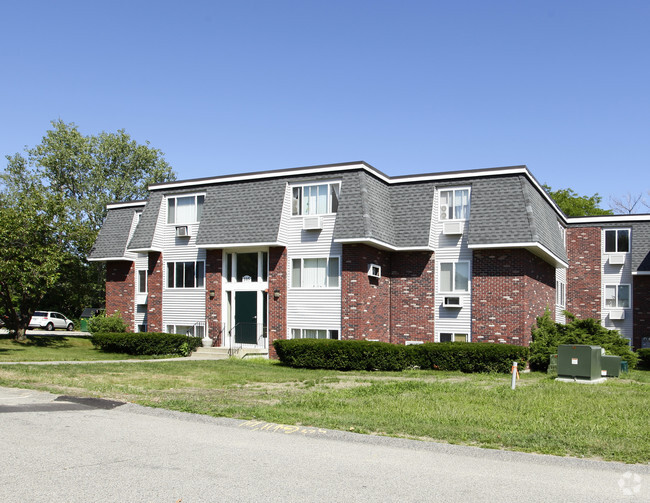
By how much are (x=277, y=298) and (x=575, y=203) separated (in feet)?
110

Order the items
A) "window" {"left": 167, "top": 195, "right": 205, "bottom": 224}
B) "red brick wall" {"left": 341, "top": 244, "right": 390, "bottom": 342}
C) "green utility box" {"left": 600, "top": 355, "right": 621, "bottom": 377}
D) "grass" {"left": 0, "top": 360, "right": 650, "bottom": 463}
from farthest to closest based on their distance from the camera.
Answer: "window" {"left": 167, "top": 195, "right": 205, "bottom": 224}
"red brick wall" {"left": 341, "top": 244, "right": 390, "bottom": 342}
"green utility box" {"left": 600, "top": 355, "right": 621, "bottom": 377}
"grass" {"left": 0, "top": 360, "right": 650, "bottom": 463}

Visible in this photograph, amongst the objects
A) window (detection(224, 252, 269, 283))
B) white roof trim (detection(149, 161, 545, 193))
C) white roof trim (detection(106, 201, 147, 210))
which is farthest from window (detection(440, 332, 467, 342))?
white roof trim (detection(106, 201, 147, 210))

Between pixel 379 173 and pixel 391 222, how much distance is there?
6.66ft

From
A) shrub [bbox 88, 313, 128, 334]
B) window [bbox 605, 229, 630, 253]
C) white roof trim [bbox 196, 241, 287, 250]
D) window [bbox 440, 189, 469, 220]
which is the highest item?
window [bbox 440, 189, 469, 220]

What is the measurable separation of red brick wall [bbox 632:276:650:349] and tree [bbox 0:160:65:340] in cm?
2654

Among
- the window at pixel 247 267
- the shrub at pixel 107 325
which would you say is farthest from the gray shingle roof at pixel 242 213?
the shrub at pixel 107 325

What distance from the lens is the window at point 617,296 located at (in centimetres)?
3197

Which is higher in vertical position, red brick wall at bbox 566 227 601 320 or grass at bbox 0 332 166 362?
red brick wall at bbox 566 227 601 320

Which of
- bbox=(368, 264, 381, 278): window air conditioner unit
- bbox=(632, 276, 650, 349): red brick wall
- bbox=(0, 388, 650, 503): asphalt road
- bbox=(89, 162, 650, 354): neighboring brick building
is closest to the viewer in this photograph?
bbox=(0, 388, 650, 503): asphalt road

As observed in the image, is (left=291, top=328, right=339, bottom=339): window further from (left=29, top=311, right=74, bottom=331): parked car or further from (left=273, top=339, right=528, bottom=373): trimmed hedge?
(left=29, top=311, right=74, bottom=331): parked car

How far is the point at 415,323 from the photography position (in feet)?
84.1

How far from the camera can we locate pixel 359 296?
24.4m

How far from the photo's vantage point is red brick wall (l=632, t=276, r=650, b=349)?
31.2 metres

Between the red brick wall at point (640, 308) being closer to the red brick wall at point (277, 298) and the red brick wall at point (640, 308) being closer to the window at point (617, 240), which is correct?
the window at point (617, 240)
